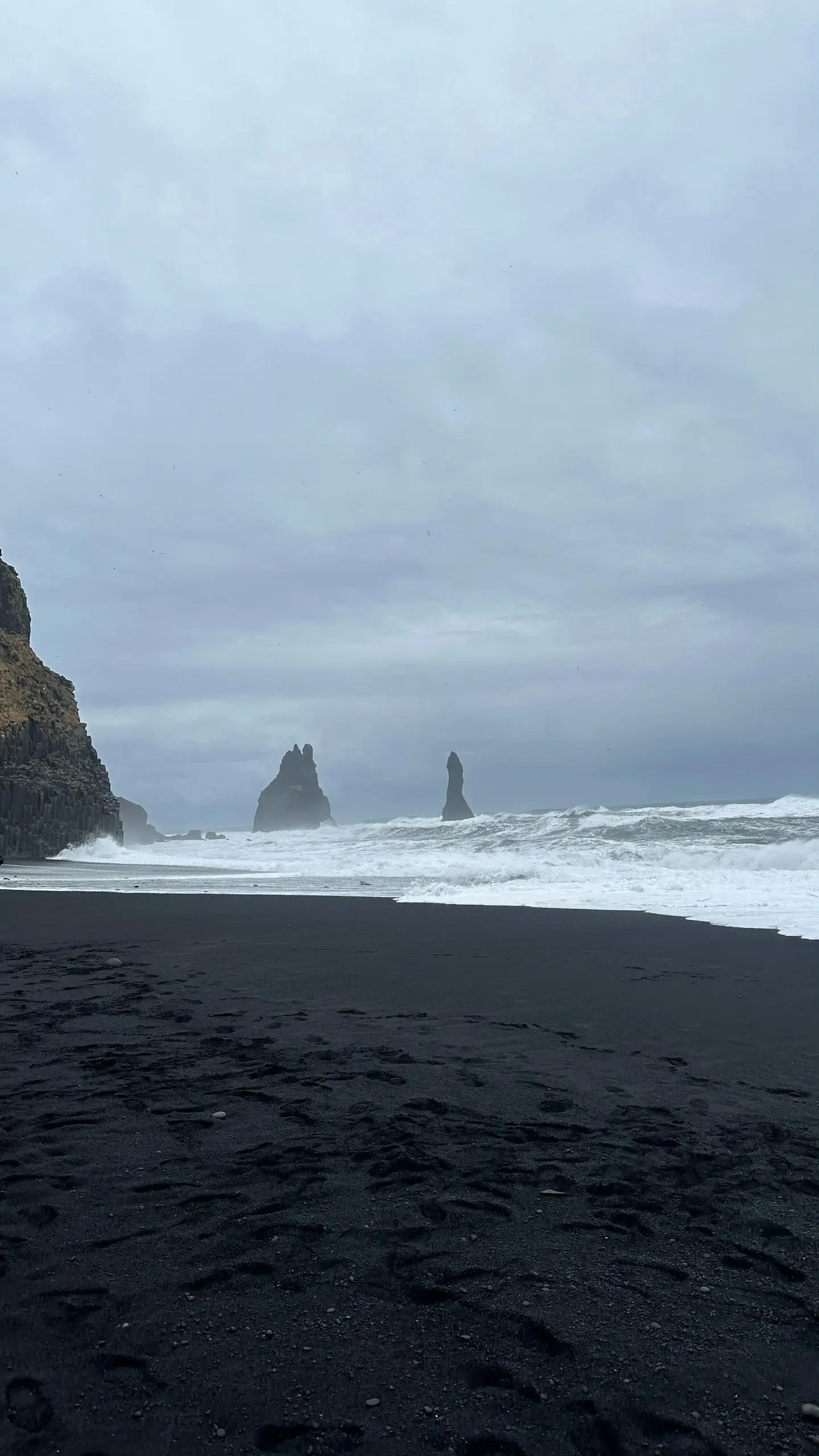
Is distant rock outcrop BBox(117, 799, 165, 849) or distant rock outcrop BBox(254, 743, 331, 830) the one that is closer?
distant rock outcrop BBox(117, 799, 165, 849)

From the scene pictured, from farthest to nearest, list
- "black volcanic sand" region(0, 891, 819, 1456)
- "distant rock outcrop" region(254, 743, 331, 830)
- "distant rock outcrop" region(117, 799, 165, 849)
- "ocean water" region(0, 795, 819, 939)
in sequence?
1. "distant rock outcrop" region(254, 743, 331, 830)
2. "distant rock outcrop" region(117, 799, 165, 849)
3. "ocean water" region(0, 795, 819, 939)
4. "black volcanic sand" region(0, 891, 819, 1456)

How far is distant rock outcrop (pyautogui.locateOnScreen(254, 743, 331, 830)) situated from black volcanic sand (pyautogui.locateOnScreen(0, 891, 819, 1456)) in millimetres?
100759

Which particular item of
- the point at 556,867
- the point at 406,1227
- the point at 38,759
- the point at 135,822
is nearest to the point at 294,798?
the point at 135,822

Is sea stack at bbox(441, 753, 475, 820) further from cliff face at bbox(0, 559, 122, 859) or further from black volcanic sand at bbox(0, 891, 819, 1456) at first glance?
black volcanic sand at bbox(0, 891, 819, 1456)

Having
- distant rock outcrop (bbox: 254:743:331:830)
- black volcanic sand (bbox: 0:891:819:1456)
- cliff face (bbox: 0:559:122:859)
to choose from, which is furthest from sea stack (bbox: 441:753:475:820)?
black volcanic sand (bbox: 0:891:819:1456)

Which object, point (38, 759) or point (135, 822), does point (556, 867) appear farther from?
point (135, 822)

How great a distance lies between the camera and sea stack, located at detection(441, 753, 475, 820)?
10275 centimetres

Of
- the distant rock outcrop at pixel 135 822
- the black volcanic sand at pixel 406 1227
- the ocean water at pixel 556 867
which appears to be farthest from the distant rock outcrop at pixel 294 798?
the black volcanic sand at pixel 406 1227

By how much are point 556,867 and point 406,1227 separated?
2253 centimetres

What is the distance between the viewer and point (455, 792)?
103500 millimetres

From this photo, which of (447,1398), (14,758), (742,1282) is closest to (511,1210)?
(742,1282)

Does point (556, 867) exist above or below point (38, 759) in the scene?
below

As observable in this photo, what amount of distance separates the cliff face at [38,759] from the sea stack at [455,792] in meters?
57.6

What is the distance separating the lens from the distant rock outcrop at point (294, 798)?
107 m
